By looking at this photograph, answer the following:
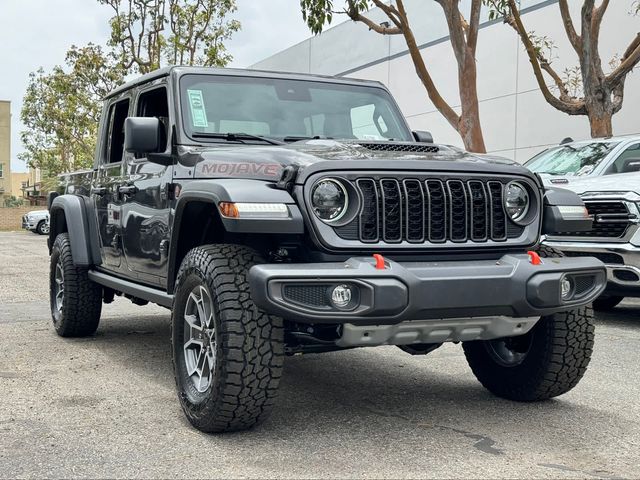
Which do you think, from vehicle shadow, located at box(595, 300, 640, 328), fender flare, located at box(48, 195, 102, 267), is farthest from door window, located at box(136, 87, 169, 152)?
vehicle shadow, located at box(595, 300, 640, 328)

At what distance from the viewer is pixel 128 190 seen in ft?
19.3

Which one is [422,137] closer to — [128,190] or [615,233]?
[128,190]

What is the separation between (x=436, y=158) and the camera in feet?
14.3

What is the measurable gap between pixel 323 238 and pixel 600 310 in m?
6.56

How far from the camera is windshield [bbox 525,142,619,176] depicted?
356 inches

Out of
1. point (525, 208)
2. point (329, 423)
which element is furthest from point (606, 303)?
point (329, 423)

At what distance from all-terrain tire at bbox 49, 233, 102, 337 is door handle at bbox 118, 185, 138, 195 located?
1.20m

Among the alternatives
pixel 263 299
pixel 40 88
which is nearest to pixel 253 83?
pixel 263 299

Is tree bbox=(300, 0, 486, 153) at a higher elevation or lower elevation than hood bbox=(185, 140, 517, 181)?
higher

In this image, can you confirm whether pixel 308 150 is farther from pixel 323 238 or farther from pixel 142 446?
pixel 142 446

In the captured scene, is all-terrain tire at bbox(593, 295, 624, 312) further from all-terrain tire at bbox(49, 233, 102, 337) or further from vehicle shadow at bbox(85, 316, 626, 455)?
all-terrain tire at bbox(49, 233, 102, 337)

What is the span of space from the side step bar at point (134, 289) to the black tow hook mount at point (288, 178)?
4.22ft

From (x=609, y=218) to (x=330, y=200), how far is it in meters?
4.76

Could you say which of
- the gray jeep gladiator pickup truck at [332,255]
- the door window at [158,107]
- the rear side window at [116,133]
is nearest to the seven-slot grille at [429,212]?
the gray jeep gladiator pickup truck at [332,255]
